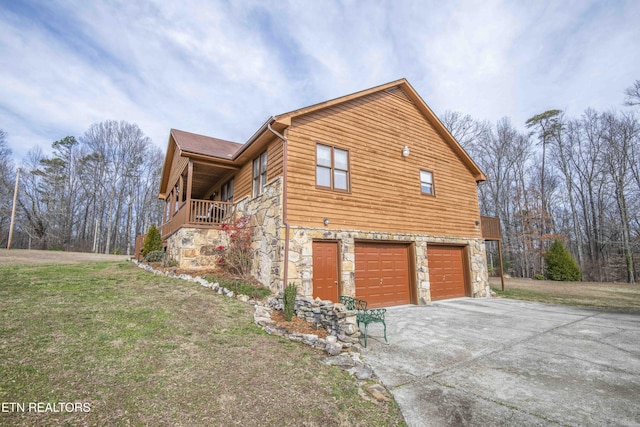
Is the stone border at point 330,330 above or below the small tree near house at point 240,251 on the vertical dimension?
below

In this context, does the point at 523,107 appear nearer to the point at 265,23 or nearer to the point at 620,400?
the point at 265,23

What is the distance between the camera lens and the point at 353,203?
903cm

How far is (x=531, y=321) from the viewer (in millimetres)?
7465

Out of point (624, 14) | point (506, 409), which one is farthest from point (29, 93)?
point (624, 14)

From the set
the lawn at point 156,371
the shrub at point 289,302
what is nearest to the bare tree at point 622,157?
the shrub at point 289,302

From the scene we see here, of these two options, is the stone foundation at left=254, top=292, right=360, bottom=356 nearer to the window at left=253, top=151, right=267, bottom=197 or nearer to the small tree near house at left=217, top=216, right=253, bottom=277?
the small tree near house at left=217, top=216, right=253, bottom=277

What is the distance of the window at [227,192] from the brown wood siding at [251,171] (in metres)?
0.69

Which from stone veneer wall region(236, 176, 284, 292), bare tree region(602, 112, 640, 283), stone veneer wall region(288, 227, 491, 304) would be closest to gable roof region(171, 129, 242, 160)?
stone veneer wall region(236, 176, 284, 292)

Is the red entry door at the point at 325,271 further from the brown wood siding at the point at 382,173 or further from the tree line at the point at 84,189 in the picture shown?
the tree line at the point at 84,189

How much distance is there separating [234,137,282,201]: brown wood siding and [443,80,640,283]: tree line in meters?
19.9

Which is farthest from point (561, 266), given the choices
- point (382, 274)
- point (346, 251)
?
point (346, 251)

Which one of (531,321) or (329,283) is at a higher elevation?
(329,283)

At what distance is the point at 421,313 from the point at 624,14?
12501 millimetres

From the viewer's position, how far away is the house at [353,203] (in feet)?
26.7
